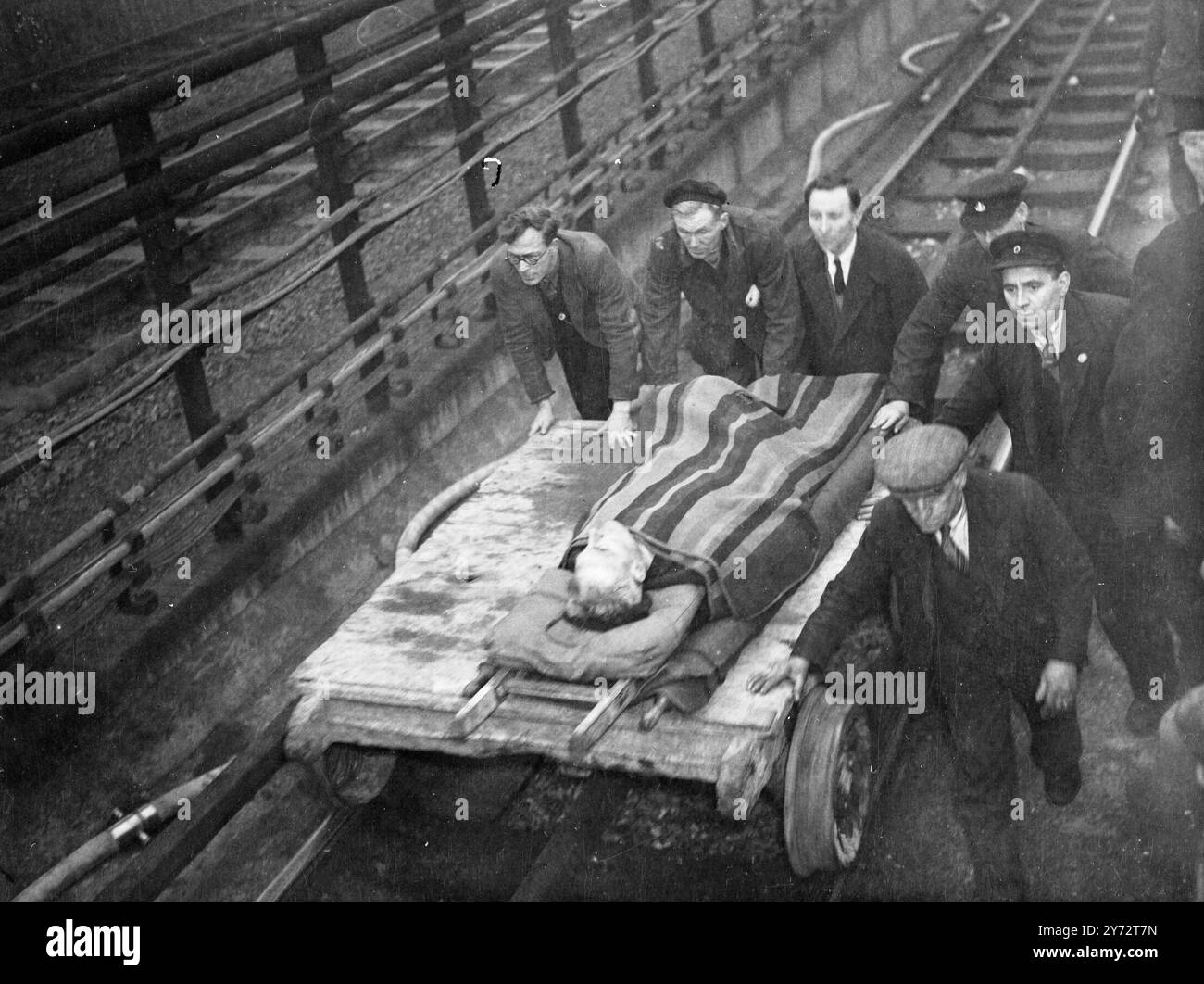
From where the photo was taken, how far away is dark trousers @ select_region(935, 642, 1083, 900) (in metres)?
4.19

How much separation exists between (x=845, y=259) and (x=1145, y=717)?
221cm

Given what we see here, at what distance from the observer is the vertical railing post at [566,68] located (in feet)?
27.2

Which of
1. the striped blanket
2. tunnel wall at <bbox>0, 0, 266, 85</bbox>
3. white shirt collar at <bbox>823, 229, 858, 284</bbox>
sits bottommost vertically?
the striped blanket

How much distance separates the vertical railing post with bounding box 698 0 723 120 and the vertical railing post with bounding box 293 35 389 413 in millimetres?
3838

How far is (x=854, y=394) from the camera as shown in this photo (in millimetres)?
5500

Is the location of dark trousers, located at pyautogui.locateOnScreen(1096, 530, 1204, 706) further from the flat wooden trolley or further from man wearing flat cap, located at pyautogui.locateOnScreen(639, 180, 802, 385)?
man wearing flat cap, located at pyautogui.locateOnScreen(639, 180, 802, 385)

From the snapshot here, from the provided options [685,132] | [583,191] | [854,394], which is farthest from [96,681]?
[685,132]

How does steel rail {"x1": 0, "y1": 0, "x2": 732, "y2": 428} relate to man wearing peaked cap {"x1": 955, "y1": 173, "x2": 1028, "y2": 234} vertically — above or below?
below

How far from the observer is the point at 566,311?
6203 millimetres

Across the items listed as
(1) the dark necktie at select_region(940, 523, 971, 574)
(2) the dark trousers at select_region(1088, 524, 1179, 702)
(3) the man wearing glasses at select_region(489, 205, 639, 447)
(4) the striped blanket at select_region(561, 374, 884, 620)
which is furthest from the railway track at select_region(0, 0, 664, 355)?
(2) the dark trousers at select_region(1088, 524, 1179, 702)

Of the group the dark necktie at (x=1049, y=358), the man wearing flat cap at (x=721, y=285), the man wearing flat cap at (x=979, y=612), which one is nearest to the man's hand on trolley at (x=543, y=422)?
the man wearing flat cap at (x=721, y=285)

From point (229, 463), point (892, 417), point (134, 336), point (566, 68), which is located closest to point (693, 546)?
point (892, 417)

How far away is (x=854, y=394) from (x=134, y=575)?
298 centimetres

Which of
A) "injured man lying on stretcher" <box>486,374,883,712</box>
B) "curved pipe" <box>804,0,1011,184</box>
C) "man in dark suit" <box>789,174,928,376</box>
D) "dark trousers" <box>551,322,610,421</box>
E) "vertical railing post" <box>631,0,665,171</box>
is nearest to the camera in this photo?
"injured man lying on stretcher" <box>486,374,883,712</box>
